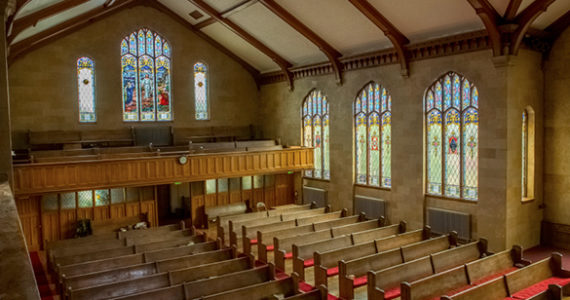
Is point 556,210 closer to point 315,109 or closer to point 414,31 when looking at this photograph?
point 414,31

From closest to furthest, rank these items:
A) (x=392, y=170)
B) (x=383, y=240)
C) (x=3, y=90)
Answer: (x=3, y=90), (x=383, y=240), (x=392, y=170)

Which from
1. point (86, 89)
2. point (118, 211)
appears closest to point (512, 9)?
point (118, 211)

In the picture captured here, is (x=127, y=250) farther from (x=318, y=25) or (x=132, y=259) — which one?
(x=318, y=25)

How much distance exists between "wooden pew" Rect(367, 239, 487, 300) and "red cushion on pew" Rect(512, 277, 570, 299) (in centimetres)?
102

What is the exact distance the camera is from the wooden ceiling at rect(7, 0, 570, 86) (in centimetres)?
1168

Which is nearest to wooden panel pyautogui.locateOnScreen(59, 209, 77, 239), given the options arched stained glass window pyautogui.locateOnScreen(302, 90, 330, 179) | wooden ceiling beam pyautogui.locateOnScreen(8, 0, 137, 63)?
wooden ceiling beam pyautogui.locateOnScreen(8, 0, 137, 63)

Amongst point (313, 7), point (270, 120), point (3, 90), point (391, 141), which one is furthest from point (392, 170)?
point (3, 90)

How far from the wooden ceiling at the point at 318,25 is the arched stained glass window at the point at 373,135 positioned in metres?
1.25

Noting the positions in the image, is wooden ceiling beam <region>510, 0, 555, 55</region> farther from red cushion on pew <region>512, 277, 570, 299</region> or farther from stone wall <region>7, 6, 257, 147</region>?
stone wall <region>7, 6, 257, 147</region>

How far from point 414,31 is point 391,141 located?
3.58 m

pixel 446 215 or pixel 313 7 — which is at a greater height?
pixel 313 7

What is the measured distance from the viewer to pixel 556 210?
1284 centimetres

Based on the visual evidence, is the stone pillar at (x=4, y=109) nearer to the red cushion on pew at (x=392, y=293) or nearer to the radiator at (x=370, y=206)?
the red cushion on pew at (x=392, y=293)

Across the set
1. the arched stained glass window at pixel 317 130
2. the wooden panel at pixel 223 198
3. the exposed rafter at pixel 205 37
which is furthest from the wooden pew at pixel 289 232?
the exposed rafter at pixel 205 37
